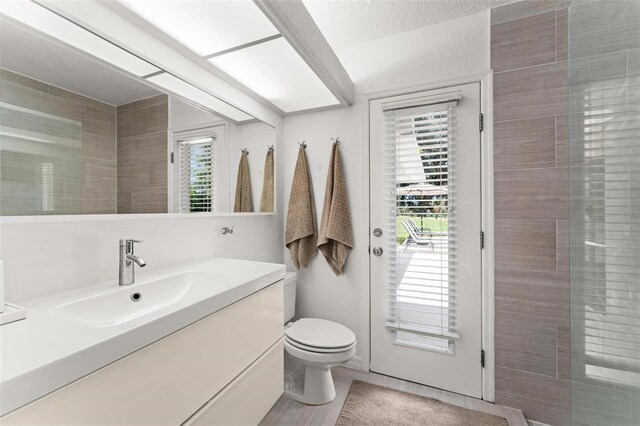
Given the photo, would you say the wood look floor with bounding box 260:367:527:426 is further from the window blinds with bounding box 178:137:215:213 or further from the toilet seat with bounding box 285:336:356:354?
the window blinds with bounding box 178:137:215:213

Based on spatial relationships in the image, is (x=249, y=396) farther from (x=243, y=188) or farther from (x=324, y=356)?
(x=243, y=188)

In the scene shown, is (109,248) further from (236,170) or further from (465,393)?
(465,393)

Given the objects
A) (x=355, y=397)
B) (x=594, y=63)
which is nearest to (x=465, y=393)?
(x=355, y=397)

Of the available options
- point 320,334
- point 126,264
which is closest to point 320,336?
point 320,334

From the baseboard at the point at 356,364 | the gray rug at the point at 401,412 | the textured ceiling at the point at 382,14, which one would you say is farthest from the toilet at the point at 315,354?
the textured ceiling at the point at 382,14

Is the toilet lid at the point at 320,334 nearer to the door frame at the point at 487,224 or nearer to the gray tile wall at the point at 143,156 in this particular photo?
the door frame at the point at 487,224

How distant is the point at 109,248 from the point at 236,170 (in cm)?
82

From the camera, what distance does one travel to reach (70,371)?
54cm

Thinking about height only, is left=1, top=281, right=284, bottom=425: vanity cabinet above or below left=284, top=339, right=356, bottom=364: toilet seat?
above

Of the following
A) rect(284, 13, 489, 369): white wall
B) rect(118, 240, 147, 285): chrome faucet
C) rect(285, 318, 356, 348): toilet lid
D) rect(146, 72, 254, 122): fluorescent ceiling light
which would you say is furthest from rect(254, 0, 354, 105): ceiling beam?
rect(285, 318, 356, 348): toilet lid

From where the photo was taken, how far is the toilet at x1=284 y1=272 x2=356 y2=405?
5.13 ft

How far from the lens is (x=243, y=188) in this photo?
1.81 metres

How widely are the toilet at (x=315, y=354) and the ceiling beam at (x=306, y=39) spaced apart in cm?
149

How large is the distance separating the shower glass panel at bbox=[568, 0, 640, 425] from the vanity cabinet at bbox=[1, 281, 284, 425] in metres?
1.19
